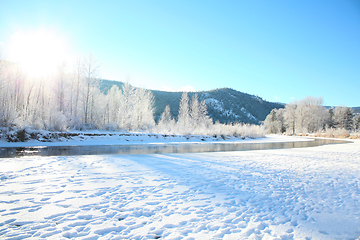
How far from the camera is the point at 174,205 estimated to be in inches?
138

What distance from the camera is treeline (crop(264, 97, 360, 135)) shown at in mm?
54031

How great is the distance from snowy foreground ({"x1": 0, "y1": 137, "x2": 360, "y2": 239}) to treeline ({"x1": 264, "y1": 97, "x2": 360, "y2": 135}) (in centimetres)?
5435

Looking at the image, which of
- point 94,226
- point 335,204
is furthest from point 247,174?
point 94,226

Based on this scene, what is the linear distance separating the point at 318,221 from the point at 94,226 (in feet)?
12.2

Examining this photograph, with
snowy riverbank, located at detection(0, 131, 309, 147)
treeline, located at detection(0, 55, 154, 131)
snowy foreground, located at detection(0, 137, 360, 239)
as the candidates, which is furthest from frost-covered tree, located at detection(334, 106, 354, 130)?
snowy foreground, located at detection(0, 137, 360, 239)

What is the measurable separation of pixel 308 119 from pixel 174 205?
64.1 metres

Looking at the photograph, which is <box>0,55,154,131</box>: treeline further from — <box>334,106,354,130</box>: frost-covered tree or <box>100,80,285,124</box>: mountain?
<box>334,106,354,130</box>: frost-covered tree

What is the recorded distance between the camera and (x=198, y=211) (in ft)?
10.8

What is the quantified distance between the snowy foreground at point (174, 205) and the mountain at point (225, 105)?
71.4m

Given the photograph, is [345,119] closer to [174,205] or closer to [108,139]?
[108,139]

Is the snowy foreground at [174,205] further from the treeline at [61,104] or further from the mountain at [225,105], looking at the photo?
the mountain at [225,105]

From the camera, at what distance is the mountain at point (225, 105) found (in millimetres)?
84450

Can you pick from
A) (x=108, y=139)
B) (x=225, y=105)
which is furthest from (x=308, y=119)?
(x=108, y=139)

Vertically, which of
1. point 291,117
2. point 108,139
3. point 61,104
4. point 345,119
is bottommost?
point 108,139
